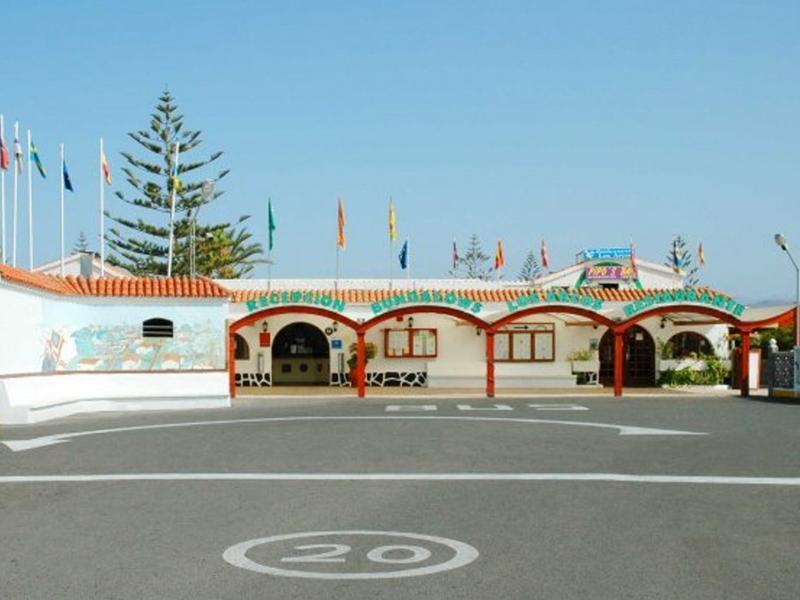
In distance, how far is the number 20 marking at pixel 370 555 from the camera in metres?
7.87

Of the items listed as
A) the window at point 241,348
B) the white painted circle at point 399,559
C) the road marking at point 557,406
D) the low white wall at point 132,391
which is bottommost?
the white painted circle at point 399,559

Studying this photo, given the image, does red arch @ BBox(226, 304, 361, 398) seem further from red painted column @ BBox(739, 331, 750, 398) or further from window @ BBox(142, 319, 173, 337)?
red painted column @ BBox(739, 331, 750, 398)

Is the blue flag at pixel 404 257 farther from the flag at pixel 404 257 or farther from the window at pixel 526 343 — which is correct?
the window at pixel 526 343

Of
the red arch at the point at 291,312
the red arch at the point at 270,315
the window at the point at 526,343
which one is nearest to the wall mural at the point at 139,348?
the red arch at the point at 270,315

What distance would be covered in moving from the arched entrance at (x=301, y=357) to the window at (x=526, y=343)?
649 centimetres

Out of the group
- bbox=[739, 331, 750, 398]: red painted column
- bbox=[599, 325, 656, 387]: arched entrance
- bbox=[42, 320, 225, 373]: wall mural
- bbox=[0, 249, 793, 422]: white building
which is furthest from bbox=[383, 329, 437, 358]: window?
bbox=[739, 331, 750, 398]: red painted column

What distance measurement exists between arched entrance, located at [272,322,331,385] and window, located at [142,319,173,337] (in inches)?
411

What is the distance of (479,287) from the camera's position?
140 feet

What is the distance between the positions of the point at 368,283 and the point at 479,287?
4.62 meters

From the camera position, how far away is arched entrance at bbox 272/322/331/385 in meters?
38.2

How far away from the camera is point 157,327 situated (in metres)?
27.7

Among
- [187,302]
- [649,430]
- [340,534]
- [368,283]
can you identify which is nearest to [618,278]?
[368,283]

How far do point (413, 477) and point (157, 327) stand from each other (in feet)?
54.1

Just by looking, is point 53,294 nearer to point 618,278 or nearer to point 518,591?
point 518,591
